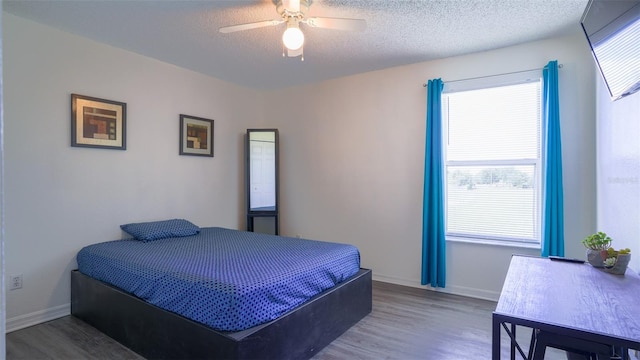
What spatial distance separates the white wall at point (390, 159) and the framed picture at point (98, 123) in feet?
6.79

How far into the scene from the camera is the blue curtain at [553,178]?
9.63 ft

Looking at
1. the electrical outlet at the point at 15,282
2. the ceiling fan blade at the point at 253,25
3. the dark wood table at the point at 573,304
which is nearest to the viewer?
the dark wood table at the point at 573,304

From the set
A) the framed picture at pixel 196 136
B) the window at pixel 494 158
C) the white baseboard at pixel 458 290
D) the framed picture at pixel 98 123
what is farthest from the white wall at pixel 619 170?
the framed picture at pixel 98 123

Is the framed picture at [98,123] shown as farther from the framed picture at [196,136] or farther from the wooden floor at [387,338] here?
the wooden floor at [387,338]

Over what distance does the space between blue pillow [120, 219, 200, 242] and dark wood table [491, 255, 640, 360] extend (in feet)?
9.77

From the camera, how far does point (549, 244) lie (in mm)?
2969

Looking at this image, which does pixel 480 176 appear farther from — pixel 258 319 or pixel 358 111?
pixel 258 319

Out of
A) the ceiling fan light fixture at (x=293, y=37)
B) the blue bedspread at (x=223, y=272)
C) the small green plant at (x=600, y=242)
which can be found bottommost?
the blue bedspread at (x=223, y=272)

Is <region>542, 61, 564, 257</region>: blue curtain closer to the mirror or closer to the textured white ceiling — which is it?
the textured white ceiling

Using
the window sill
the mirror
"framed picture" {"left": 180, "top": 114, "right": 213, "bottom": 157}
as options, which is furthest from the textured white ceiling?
the window sill

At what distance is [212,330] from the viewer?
1.88 m

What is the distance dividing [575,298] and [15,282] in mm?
3831

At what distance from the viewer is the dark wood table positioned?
1.18 m

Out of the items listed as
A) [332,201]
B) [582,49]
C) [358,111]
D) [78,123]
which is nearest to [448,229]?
[332,201]
